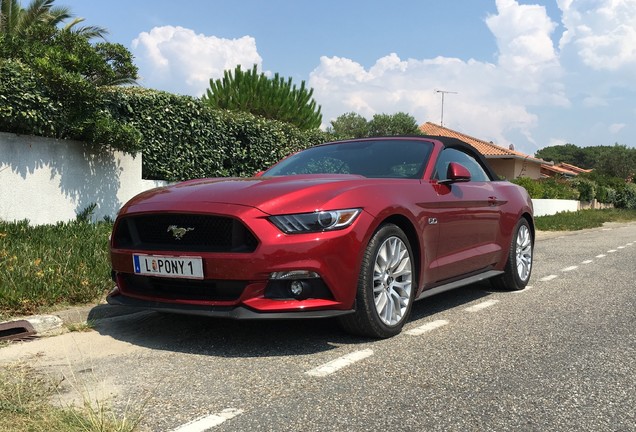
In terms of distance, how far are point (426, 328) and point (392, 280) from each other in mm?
628

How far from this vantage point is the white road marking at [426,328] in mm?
4440

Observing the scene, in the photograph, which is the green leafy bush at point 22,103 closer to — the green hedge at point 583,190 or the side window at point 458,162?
the side window at point 458,162

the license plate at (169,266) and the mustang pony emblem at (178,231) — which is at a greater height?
the mustang pony emblem at (178,231)

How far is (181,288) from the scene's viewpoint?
393 cm

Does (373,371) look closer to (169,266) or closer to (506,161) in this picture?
(169,266)

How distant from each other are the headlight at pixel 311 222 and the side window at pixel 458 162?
1.52m

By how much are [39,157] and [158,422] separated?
698 cm

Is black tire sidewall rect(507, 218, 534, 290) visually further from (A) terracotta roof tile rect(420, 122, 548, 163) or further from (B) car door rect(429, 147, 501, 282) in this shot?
(A) terracotta roof tile rect(420, 122, 548, 163)

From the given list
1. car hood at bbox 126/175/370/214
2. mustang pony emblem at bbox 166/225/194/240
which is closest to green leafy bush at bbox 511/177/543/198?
car hood at bbox 126/175/370/214

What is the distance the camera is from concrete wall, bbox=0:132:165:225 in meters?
8.20

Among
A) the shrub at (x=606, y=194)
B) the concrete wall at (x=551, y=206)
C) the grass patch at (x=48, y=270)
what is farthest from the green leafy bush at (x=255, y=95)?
the shrub at (x=606, y=194)

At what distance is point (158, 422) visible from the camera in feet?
8.71

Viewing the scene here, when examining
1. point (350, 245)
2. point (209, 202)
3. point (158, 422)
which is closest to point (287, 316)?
point (350, 245)

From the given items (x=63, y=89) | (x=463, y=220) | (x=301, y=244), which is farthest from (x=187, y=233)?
(x=63, y=89)
